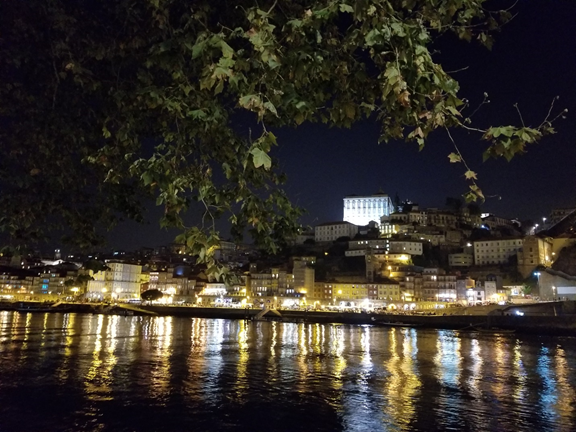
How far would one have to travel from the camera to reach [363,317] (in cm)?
7169

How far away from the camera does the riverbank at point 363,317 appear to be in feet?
181

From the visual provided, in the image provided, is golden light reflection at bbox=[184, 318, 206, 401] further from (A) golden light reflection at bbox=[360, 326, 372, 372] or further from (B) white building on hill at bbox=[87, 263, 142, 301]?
(B) white building on hill at bbox=[87, 263, 142, 301]

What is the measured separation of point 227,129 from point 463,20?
180 centimetres

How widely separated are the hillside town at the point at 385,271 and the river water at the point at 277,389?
45.9 meters

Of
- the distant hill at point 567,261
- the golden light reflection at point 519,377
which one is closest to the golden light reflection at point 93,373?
the golden light reflection at point 519,377

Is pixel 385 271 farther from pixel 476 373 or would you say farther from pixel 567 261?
pixel 476 373

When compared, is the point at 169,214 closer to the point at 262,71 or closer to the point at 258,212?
the point at 258,212

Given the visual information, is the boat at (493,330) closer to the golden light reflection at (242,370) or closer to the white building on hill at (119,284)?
the golden light reflection at (242,370)

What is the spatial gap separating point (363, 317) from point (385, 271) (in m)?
25.1

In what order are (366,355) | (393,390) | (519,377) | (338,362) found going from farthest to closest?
1. (366,355)
2. (338,362)
3. (519,377)
4. (393,390)

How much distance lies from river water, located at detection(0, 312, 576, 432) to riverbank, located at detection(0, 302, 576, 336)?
25059 millimetres

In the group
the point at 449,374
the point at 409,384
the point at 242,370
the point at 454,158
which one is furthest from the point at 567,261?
the point at 454,158

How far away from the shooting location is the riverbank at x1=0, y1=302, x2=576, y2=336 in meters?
55.3

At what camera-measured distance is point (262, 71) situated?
287 cm
